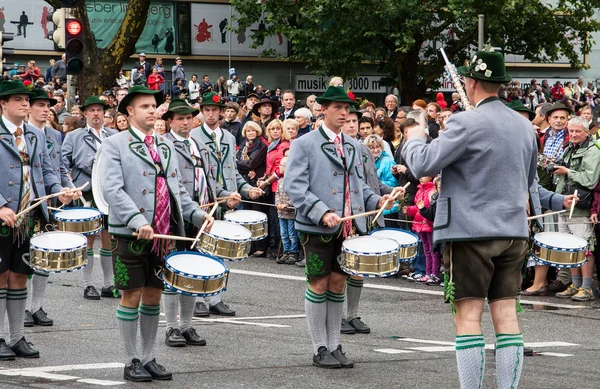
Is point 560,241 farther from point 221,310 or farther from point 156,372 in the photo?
point 221,310

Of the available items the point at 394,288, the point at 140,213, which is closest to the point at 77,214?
the point at 140,213

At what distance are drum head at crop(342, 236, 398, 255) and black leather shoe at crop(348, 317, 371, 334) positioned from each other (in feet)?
7.15

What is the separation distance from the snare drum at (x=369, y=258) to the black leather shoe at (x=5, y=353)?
2.90 m

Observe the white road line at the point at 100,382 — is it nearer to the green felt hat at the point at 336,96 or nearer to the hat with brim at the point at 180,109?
the green felt hat at the point at 336,96

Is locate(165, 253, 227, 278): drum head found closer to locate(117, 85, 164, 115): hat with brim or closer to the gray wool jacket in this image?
locate(117, 85, 164, 115): hat with brim

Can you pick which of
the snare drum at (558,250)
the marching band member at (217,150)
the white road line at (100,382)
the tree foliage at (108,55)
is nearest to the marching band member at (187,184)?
the marching band member at (217,150)

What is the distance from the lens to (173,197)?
30.2 ft

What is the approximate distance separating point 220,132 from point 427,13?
26006 millimetres

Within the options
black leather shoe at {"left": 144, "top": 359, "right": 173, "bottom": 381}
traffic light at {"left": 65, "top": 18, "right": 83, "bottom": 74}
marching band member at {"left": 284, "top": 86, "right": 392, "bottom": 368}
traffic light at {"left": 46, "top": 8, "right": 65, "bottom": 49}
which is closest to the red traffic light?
traffic light at {"left": 65, "top": 18, "right": 83, "bottom": 74}

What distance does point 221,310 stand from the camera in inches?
505

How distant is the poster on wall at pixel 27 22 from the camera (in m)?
45.2

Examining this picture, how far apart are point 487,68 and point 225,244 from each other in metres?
3.60

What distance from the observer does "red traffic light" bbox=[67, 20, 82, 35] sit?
1986 cm

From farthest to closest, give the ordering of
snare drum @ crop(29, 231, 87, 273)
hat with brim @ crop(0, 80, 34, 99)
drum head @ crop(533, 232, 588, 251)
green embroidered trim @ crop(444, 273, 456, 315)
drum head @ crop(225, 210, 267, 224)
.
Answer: drum head @ crop(225, 210, 267, 224) → drum head @ crop(533, 232, 588, 251) → hat with brim @ crop(0, 80, 34, 99) → snare drum @ crop(29, 231, 87, 273) → green embroidered trim @ crop(444, 273, 456, 315)
